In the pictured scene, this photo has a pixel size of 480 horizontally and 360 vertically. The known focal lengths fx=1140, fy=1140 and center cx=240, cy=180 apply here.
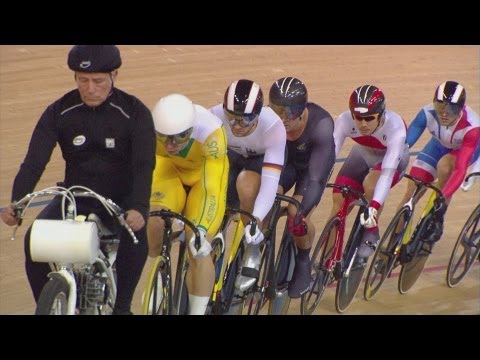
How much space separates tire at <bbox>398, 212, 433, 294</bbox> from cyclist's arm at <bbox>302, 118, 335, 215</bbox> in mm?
992

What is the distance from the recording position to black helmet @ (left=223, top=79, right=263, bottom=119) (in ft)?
17.8

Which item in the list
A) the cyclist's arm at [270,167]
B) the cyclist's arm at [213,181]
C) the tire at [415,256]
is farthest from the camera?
the tire at [415,256]

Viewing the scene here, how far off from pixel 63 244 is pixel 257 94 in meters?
1.62

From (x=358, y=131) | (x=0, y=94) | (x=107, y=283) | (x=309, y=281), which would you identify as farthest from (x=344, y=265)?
(x=0, y=94)

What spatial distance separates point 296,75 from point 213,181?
19.6 feet

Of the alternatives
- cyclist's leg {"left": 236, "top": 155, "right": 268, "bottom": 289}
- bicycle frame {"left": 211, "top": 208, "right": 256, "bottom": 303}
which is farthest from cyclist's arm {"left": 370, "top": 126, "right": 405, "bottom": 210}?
bicycle frame {"left": 211, "top": 208, "right": 256, "bottom": 303}

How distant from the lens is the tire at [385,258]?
6.64m

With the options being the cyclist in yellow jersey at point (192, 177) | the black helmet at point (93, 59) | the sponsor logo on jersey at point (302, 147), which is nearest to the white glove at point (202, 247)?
the cyclist in yellow jersey at point (192, 177)

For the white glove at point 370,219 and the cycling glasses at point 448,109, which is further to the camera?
the cycling glasses at point 448,109

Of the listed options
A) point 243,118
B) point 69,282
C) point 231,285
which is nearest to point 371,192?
point 231,285

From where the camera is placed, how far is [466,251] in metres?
7.04

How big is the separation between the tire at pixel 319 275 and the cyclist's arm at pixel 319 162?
0.44 metres

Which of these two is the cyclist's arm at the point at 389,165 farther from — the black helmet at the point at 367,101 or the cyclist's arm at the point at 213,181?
the cyclist's arm at the point at 213,181

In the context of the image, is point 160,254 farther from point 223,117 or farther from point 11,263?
point 11,263
